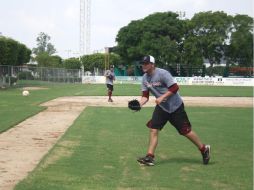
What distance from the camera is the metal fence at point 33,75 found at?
48.2 meters

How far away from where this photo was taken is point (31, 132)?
13.1m

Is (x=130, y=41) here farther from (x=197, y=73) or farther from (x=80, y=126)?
(x=80, y=126)

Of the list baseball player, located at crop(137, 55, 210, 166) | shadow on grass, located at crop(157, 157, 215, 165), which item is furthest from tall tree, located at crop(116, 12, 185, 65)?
baseball player, located at crop(137, 55, 210, 166)

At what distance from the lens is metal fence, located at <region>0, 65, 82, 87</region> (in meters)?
48.2

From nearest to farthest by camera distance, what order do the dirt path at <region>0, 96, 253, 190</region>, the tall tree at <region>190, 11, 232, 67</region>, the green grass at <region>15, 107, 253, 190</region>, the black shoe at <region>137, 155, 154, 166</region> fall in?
the green grass at <region>15, 107, 253, 190</region>
the dirt path at <region>0, 96, 253, 190</region>
the black shoe at <region>137, 155, 154, 166</region>
the tall tree at <region>190, 11, 232, 67</region>

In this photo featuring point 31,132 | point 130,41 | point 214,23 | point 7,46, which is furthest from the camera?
point 130,41

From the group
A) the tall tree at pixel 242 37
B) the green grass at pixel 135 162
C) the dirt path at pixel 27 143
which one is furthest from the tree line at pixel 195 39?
the green grass at pixel 135 162

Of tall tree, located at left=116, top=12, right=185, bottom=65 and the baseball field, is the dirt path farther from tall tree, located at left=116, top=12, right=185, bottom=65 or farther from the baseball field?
tall tree, located at left=116, top=12, right=185, bottom=65

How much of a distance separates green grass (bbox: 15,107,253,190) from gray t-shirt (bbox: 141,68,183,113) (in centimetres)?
98

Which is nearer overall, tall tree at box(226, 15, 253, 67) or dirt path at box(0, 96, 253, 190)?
dirt path at box(0, 96, 253, 190)

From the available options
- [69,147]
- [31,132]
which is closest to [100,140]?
[69,147]

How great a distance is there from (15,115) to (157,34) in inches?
2778

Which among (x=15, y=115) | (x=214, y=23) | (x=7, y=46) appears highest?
(x=214, y=23)

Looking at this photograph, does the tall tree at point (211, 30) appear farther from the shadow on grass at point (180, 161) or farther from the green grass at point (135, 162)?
the shadow on grass at point (180, 161)
